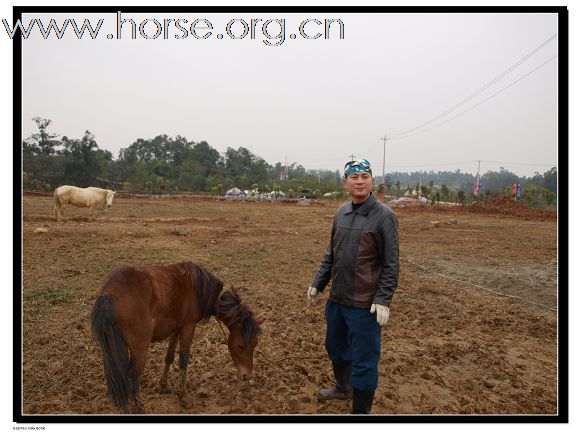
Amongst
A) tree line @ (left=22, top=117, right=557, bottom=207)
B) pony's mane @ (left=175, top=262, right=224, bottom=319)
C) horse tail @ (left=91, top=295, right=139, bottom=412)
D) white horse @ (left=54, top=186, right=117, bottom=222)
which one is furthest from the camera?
tree line @ (left=22, top=117, right=557, bottom=207)

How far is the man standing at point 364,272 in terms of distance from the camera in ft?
8.45

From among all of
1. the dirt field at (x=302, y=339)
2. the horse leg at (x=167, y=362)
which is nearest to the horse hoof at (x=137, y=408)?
the dirt field at (x=302, y=339)

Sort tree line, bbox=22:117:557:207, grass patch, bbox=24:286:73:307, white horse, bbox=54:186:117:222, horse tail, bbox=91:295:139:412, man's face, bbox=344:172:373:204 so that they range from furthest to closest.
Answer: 1. tree line, bbox=22:117:557:207
2. white horse, bbox=54:186:117:222
3. grass patch, bbox=24:286:73:307
4. man's face, bbox=344:172:373:204
5. horse tail, bbox=91:295:139:412

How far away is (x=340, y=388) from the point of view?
10.3 ft

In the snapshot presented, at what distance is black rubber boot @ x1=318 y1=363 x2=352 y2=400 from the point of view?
3135mm

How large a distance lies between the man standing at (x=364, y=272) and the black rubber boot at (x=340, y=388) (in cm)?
40

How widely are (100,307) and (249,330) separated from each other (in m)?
1.18

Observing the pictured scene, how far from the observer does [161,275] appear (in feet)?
A: 9.75

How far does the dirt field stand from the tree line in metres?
3.32

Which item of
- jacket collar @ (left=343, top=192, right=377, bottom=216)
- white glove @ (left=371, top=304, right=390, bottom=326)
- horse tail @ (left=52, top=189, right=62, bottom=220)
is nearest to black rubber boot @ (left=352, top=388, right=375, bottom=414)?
white glove @ (left=371, top=304, right=390, bottom=326)

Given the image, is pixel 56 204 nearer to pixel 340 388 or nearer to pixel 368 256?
pixel 340 388

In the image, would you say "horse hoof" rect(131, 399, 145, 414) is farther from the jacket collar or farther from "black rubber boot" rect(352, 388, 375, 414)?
the jacket collar

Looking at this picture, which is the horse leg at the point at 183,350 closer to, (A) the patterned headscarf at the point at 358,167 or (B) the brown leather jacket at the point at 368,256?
(B) the brown leather jacket at the point at 368,256

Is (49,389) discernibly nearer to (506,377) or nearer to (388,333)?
(388,333)
